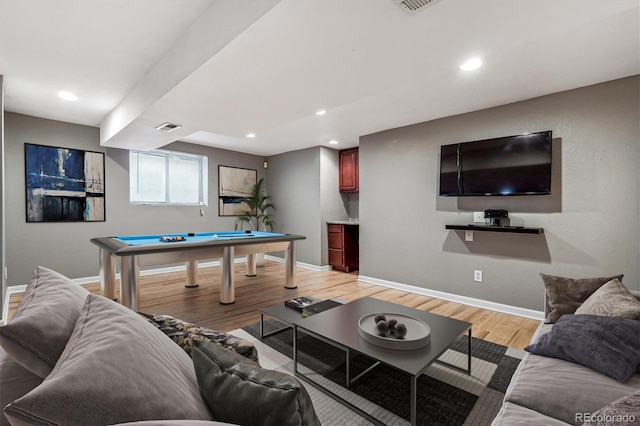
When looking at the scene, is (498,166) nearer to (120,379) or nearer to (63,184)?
(120,379)

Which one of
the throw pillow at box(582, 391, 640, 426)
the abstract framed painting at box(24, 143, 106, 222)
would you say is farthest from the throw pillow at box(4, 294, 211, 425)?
the abstract framed painting at box(24, 143, 106, 222)

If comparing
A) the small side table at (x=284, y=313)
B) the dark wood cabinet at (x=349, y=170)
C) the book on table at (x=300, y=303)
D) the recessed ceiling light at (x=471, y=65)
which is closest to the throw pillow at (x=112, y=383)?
the small side table at (x=284, y=313)

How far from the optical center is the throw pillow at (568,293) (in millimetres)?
1863

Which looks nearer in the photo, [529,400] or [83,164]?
[529,400]

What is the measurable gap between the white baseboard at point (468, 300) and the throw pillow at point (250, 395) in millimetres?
3407

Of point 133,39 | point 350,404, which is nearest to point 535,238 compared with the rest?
point 350,404

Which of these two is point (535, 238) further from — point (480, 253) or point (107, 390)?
point (107, 390)

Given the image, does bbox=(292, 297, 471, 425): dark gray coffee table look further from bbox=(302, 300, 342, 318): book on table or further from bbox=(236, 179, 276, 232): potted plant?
bbox=(236, 179, 276, 232): potted plant

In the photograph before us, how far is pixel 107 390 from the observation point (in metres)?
0.55

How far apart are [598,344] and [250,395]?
1586 millimetres

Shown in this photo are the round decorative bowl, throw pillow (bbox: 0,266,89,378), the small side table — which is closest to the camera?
throw pillow (bbox: 0,266,89,378)

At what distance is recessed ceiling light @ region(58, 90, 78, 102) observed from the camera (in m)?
3.12

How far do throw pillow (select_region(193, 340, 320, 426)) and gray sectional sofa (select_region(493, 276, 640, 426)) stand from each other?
79cm

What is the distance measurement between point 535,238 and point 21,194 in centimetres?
635
